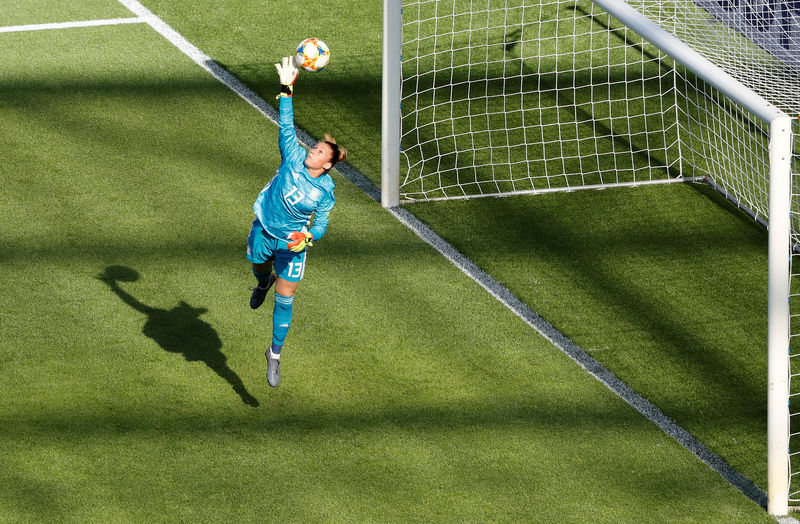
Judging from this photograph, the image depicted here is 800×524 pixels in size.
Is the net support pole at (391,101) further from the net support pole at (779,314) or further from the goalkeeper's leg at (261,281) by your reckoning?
the net support pole at (779,314)

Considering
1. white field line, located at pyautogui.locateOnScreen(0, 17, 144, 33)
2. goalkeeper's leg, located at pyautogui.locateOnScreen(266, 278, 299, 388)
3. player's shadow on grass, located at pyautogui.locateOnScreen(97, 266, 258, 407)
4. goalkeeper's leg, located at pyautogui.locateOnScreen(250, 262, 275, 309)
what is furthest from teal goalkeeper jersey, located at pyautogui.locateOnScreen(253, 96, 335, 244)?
white field line, located at pyautogui.locateOnScreen(0, 17, 144, 33)

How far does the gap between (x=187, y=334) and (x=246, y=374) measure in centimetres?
59

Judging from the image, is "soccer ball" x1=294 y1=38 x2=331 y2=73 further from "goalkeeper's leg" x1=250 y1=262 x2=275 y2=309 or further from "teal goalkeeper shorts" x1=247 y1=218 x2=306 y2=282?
"goalkeeper's leg" x1=250 y1=262 x2=275 y2=309

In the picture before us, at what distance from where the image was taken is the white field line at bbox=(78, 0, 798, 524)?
6551 mm

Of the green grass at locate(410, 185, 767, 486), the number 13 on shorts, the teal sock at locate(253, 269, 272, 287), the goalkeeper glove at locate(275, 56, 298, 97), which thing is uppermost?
the goalkeeper glove at locate(275, 56, 298, 97)

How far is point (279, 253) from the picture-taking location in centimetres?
643

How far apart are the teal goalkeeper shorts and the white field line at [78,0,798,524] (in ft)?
6.43

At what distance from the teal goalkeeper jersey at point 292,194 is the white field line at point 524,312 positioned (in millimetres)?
2047

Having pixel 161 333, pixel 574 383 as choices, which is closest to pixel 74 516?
pixel 161 333

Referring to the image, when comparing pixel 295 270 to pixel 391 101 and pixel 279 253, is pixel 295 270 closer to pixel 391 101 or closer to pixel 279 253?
pixel 279 253

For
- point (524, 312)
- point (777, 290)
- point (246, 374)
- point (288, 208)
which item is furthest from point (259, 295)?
point (777, 290)

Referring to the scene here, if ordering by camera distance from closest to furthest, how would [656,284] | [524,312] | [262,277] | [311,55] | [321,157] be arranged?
[321,157]
[311,55]
[262,277]
[524,312]
[656,284]

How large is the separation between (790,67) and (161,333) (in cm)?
526

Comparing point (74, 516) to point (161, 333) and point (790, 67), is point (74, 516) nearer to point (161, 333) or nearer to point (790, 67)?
point (161, 333)
